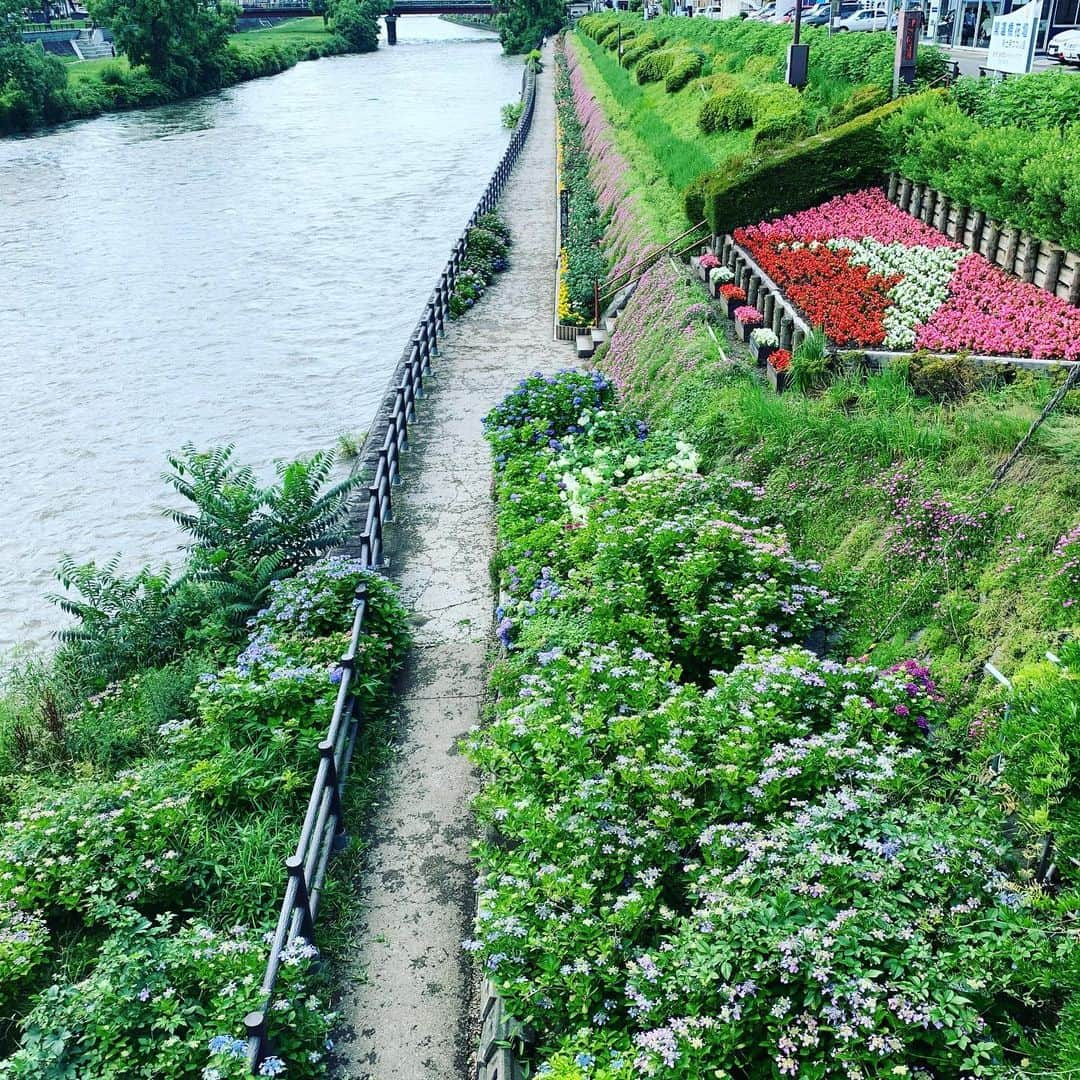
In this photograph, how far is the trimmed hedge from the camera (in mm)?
14688

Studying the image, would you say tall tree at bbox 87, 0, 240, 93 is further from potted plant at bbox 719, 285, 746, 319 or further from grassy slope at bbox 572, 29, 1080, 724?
grassy slope at bbox 572, 29, 1080, 724

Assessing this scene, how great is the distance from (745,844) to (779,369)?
6.50 m

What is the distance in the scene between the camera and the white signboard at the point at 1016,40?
17500 millimetres

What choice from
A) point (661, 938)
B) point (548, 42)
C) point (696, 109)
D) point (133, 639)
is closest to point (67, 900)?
point (661, 938)

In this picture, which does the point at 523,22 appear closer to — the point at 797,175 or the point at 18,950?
the point at 797,175

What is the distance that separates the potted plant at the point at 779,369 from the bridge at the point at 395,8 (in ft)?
321

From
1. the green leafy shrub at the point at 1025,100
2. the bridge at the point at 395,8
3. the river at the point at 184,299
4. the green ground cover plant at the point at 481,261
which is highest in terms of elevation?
the bridge at the point at 395,8

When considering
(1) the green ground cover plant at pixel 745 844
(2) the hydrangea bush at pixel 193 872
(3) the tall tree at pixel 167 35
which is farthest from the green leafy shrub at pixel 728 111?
(3) the tall tree at pixel 167 35

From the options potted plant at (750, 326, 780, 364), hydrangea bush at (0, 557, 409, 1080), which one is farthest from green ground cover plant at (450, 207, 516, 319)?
hydrangea bush at (0, 557, 409, 1080)

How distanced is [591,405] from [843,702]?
642cm

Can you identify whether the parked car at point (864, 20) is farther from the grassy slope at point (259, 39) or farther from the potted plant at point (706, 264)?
the grassy slope at point (259, 39)

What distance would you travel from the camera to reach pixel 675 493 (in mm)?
8094

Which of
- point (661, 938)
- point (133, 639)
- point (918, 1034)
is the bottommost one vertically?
point (133, 639)

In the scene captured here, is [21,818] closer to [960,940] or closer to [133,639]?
[133,639]
